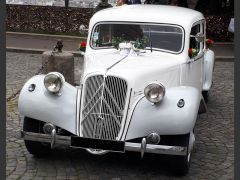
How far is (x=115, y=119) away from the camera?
491cm

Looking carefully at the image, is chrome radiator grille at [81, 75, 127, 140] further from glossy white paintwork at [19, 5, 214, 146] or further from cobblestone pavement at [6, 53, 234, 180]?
cobblestone pavement at [6, 53, 234, 180]

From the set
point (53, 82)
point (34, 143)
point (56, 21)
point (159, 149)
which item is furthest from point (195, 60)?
point (56, 21)

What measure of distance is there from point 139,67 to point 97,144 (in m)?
1.10

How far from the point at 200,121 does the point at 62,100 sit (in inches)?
112

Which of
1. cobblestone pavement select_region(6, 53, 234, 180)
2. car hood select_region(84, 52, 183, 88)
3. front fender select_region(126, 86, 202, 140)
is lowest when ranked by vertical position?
cobblestone pavement select_region(6, 53, 234, 180)

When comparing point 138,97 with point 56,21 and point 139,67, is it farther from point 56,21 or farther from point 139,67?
point 56,21

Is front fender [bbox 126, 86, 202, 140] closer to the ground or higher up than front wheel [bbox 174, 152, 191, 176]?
higher up

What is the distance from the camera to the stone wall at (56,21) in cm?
1466

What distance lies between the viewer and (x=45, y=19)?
15.2 meters

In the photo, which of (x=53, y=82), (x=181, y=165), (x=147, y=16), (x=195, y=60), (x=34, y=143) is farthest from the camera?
(x=195, y=60)

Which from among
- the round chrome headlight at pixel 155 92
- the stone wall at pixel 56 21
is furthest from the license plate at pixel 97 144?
the stone wall at pixel 56 21

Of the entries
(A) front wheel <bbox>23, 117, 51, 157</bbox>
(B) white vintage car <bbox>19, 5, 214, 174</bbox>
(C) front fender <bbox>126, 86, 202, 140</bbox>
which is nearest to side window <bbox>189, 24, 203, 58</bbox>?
(B) white vintage car <bbox>19, 5, 214, 174</bbox>

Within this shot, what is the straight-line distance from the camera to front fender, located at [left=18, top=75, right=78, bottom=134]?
500 cm

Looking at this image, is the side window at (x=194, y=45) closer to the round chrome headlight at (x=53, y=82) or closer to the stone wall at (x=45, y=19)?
the round chrome headlight at (x=53, y=82)
